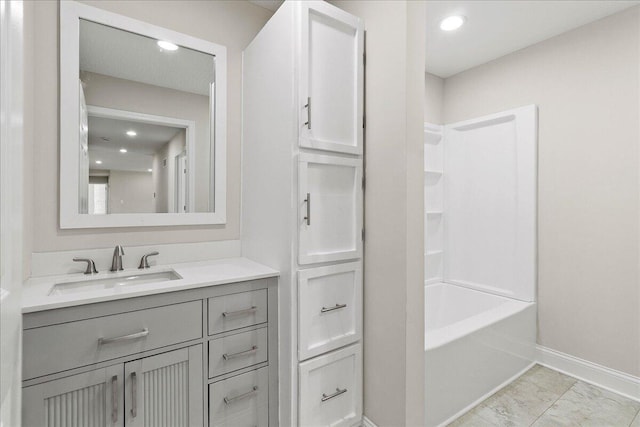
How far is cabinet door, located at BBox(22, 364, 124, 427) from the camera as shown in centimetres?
107

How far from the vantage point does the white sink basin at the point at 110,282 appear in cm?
140

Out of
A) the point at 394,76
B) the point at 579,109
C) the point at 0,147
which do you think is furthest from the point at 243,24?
the point at 579,109

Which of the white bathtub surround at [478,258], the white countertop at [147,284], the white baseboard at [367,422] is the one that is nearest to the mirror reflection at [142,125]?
the white countertop at [147,284]

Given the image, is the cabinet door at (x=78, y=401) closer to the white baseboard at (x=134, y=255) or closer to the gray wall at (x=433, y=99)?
the white baseboard at (x=134, y=255)

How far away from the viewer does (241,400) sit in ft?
4.81

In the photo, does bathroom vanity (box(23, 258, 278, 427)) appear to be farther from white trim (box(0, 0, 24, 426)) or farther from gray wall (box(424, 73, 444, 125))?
gray wall (box(424, 73, 444, 125))

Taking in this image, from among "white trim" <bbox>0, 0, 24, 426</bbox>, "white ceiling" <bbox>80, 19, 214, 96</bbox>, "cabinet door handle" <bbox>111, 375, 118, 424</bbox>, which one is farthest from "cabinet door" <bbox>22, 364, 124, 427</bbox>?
"white ceiling" <bbox>80, 19, 214, 96</bbox>

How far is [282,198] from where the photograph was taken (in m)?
1.54

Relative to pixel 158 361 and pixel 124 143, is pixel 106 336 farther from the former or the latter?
pixel 124 143

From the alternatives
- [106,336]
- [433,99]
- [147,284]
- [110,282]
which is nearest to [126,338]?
[106,336]

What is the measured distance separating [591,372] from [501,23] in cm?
256

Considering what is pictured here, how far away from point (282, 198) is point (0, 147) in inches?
40.2

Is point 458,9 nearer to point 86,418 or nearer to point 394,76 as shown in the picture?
point 394,76

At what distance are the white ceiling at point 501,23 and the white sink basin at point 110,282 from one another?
2341mm
